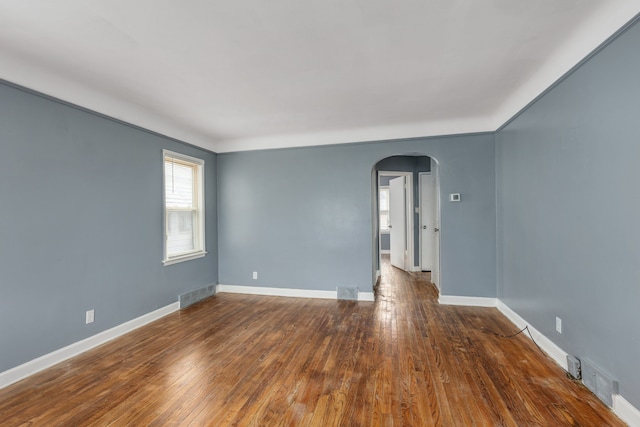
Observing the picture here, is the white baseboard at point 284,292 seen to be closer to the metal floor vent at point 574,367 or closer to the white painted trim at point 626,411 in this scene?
the metal floor vent at point 574,367

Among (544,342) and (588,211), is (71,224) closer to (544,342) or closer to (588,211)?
(588,211)

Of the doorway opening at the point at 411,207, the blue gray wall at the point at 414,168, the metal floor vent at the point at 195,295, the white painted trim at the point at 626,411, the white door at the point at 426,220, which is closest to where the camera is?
the white painted trim at the point at 626,411

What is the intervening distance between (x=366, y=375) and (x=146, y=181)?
336 centimetres

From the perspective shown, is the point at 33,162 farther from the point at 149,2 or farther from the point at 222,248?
the point at 222,248

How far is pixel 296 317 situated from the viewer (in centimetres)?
357

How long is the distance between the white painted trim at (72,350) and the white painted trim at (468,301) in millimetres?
3972

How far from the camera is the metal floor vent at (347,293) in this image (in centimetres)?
427

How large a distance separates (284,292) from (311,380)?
2.43m

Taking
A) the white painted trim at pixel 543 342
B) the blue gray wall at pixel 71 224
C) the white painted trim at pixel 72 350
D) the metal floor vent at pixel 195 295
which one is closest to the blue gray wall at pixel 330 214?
the metal floor vent at pixel 195 295

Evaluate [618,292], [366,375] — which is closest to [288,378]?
[366,375]

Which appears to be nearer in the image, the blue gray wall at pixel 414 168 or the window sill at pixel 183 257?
the window sill at pixel 183 257

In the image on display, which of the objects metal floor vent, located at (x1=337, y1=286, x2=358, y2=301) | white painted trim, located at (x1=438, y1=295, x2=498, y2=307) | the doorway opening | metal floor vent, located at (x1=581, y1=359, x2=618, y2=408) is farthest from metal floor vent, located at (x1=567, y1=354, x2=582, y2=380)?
the doorway opening

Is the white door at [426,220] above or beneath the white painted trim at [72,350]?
above

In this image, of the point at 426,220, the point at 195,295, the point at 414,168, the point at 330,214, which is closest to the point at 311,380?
the point at 330,214
